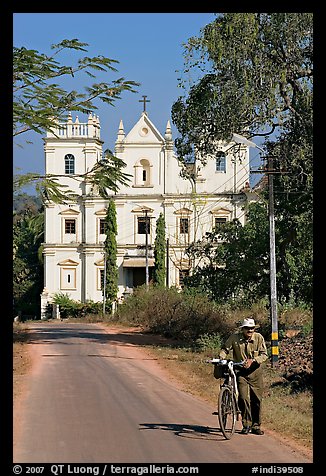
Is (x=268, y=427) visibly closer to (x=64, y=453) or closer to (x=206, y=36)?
(x=64, y=453)

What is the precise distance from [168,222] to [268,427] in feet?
153

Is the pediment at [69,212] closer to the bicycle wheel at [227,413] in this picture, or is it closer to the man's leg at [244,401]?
the man's leg at [244,401]

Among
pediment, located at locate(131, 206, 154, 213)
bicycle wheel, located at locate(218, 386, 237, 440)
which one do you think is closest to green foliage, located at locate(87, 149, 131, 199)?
bicycle wheel, located at locate(218, 386, 237, 440)

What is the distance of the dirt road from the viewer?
1029 cm

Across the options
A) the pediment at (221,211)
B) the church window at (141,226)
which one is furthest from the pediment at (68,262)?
the pediment at (221,211)

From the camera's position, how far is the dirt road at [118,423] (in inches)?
405

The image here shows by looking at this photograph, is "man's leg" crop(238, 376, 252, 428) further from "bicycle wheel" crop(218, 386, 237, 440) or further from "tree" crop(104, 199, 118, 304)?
"tree" crop(104, 199, 118, 304)

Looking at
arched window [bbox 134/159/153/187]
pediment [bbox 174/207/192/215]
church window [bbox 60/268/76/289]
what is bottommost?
church window [bbox 60/268/76/289]

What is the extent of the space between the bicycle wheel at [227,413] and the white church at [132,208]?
147ft

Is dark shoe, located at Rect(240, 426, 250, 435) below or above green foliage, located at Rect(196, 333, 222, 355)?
above

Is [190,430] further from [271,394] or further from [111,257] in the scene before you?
[111,257]

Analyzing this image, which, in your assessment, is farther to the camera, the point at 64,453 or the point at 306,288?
the point at 306,288
